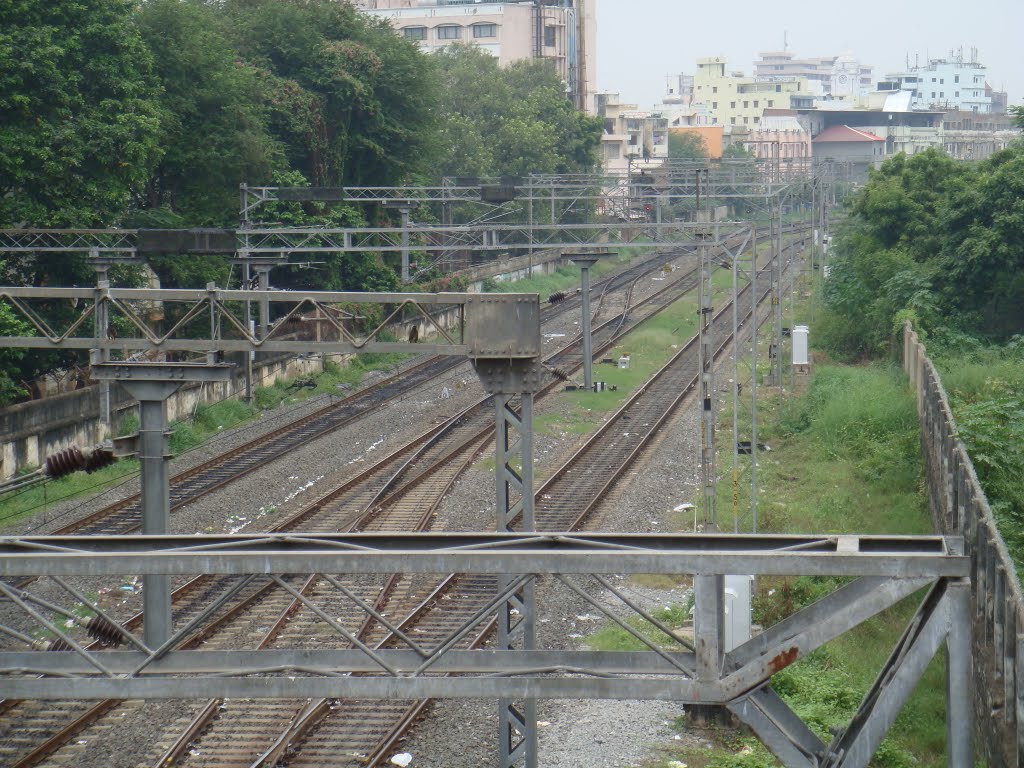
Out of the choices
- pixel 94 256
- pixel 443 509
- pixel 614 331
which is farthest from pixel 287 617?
pixel 614 331

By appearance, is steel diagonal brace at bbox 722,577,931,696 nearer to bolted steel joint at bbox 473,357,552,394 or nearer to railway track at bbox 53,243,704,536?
bolted steel joint at bbox 473,357,552,394

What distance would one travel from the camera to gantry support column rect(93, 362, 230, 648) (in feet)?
37.1

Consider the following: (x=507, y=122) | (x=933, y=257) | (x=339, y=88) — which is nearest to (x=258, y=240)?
(x=339, y=88)

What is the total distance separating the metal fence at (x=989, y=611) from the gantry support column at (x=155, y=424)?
634cm

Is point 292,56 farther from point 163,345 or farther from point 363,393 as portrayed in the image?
point 163,345

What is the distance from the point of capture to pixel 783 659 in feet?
21.8

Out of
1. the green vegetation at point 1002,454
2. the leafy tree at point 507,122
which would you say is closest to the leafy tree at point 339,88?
the leafy tree at point 507,122

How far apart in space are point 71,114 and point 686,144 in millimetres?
78247

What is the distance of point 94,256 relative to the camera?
22.1m

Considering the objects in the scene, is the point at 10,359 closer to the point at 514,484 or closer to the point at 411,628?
the point at 411,628

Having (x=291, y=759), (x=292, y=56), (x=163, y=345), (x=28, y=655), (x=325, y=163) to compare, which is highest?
(x=292, y=56)

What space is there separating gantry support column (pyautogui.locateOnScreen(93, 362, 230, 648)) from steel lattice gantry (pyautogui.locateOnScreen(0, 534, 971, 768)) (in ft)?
13.4

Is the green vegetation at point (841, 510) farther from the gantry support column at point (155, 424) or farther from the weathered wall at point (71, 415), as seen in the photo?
the weathered wall at point (71, 415)

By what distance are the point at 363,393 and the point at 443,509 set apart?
10834 millimetres
